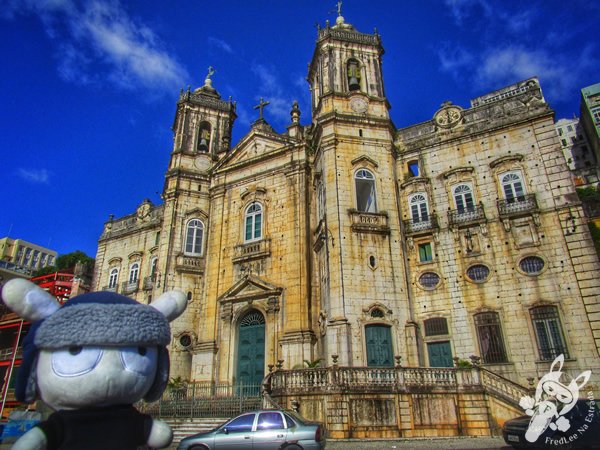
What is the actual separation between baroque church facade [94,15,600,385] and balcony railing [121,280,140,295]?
174 centimetres

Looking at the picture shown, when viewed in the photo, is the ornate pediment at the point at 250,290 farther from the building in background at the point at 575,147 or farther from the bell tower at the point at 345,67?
the building in background at the point at 575,147

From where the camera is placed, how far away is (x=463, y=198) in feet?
67.1

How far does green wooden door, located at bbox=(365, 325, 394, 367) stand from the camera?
17.0m

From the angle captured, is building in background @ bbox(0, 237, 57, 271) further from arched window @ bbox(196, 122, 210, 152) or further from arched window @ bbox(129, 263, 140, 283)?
arched window @ bbox(196, 122, 210, 152)

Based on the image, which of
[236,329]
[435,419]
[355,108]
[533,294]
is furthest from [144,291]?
[533,294]

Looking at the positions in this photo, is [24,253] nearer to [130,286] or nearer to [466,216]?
[130,286]

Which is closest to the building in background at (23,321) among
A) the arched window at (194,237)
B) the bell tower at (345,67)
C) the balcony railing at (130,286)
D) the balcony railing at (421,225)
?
the balcony railing at (130,286)

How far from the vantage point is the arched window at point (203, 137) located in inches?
1111

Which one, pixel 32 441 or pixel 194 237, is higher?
pixel 194 237

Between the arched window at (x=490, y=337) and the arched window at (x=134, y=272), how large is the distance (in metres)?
21.3

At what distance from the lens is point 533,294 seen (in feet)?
57.5

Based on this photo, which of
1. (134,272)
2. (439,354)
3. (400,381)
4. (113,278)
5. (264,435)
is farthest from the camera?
(113,278)

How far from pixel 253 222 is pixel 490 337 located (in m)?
→ 13.0

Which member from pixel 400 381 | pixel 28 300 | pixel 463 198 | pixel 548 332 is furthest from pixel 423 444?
pixel 463 198
